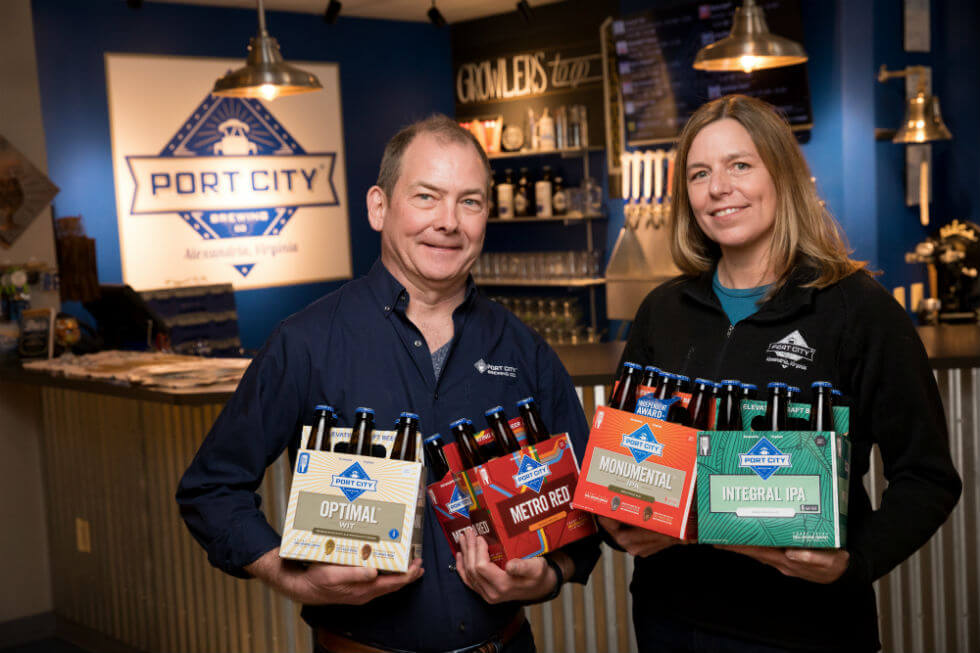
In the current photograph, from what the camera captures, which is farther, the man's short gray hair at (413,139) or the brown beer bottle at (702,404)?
the man's short gray hair at (413,139)

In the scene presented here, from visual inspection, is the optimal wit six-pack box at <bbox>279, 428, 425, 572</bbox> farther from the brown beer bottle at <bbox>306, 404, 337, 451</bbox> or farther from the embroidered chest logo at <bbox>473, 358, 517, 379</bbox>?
the embroidered chest logo at <bbox>473, 358, 517, 379</bbox>

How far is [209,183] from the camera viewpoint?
6.88m

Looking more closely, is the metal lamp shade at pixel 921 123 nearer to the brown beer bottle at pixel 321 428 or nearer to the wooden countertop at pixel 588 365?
the wooden countertop at pixel 588 365

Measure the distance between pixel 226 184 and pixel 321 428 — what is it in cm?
585

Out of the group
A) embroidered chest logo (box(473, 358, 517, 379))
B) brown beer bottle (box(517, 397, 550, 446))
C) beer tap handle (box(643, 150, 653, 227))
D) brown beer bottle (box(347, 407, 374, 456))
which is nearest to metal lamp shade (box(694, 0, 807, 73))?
beer tap handle (box(643, 150, 653, 227))

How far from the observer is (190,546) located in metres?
3.66

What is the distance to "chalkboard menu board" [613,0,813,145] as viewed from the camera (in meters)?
5.37

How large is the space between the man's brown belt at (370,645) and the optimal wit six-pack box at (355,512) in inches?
11.8

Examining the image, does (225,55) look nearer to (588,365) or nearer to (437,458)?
(588,365)

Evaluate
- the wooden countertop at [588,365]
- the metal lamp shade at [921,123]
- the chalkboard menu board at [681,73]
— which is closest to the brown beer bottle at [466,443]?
the wooden countertop at [588,365]

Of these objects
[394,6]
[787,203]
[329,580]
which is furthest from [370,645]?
[394,6]

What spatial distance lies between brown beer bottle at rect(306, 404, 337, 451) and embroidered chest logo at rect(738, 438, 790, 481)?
63cm

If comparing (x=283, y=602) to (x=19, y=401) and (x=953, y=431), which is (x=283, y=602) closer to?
(x=19, y=401)

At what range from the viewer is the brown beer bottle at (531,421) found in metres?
1.61
